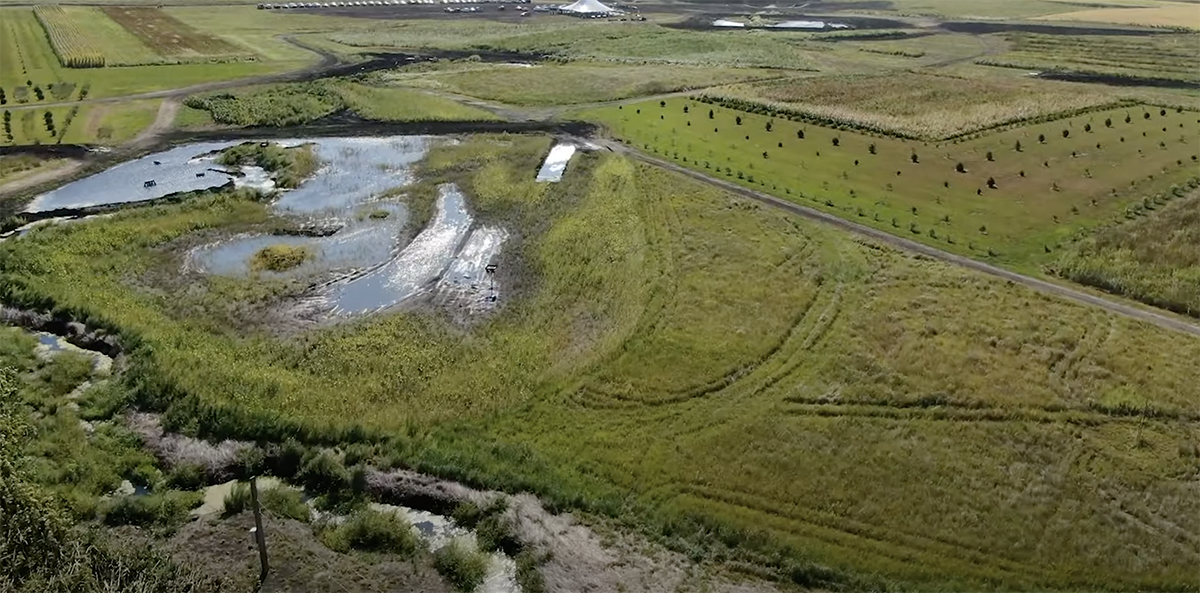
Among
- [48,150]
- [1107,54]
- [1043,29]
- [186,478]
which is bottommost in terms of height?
[186,478]

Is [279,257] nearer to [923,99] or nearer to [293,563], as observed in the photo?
[293,563]

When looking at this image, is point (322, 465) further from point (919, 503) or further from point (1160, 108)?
point (1160, 108)

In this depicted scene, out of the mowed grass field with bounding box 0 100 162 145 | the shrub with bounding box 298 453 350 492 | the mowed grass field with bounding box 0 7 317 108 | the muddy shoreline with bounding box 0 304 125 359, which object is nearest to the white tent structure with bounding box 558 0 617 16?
the mowed grass field with bounding box 0 7 317 108

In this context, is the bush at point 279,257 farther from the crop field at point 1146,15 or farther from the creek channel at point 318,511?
the crop field at point 1146,15

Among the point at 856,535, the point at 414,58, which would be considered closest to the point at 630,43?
the point at 414,58

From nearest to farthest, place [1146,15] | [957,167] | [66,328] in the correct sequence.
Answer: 1. [66,328]
2. [957,167]
3. [1146,15]

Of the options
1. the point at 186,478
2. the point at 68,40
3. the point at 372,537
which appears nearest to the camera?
the point at 372,537

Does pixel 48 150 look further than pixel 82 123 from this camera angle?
No
